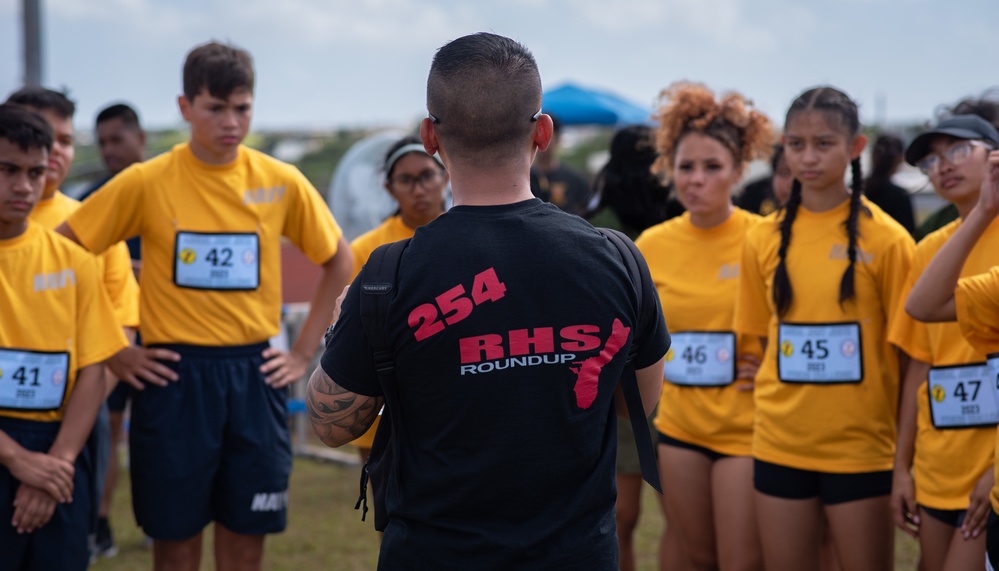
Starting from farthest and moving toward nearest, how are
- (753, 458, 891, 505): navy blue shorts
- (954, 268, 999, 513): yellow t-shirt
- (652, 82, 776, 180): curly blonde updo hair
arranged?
1. (652, 82, 776, 180): curly blonde updo hair
2. (753, 458, 891, 505): navy blue shorts
3. (954, 268, 999, 513): yellow t-shirt

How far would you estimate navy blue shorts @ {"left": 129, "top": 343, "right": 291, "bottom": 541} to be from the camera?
4293mm

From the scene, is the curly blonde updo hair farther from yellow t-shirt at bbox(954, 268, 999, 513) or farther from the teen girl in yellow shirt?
yellow t-shirt at bbox(954, 268, 999, 513)

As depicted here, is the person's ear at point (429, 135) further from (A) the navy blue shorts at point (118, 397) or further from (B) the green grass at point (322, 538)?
(A) the navy blue shorts at point (118, 397)

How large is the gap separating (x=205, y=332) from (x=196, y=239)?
39cm

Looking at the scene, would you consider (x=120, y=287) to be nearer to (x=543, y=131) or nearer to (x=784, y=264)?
Answer: (x=784, y=264)

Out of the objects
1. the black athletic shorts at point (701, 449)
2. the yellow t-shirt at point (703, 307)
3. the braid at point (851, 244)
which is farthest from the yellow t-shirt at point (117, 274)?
the braid at point (851, 244)

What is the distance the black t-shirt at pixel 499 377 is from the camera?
214 cm

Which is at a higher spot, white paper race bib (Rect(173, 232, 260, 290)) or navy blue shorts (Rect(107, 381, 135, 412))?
white paper race bib (Rect(173, 232, 260, 290))

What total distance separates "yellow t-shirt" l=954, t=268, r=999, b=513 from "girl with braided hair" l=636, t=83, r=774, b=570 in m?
1.14

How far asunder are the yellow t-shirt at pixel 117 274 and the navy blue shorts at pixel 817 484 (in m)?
2.80

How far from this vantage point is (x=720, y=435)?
14.4ft

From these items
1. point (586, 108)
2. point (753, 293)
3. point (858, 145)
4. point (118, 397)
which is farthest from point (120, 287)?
point (586, 108)

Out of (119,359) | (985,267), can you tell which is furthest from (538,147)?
(119,359)

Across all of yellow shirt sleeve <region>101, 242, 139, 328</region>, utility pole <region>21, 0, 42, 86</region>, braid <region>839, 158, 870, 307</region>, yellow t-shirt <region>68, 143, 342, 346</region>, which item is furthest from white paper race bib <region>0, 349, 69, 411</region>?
utility pole <region>21, 0, 42, 86</region>
